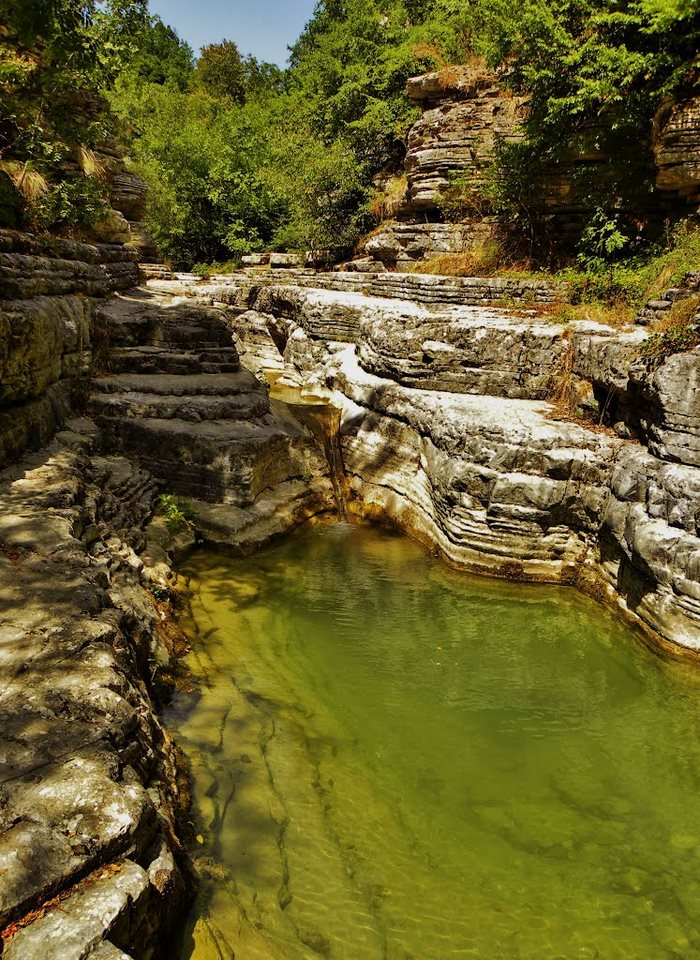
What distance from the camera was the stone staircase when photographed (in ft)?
26.5

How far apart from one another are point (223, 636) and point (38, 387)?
3.69 metres

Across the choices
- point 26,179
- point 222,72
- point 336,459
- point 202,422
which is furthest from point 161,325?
point 222,72

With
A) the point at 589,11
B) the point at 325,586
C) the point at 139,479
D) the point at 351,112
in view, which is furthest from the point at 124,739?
the point at 351,112

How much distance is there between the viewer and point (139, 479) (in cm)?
773

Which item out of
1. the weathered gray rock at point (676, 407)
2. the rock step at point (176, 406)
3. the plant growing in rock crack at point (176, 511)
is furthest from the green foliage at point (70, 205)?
the weathered gray rock at point (676, 407)

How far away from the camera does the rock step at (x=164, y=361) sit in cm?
962

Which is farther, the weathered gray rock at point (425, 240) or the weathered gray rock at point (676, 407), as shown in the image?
the weathered gray rock at point (425, 240)

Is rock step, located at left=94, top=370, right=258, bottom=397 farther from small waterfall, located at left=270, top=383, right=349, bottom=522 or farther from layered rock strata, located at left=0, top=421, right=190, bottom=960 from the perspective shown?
layered rock strata, located at left=0, top=421, right=190, bottom=960

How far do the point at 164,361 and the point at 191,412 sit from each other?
67.5 inches

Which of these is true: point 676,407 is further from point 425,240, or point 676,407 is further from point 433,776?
point 425,240

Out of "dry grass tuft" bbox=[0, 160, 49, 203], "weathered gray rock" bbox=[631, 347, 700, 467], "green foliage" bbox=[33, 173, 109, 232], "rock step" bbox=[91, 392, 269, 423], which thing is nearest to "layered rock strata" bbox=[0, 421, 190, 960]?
"rock step" bbox=[91, 392, 269, 423]

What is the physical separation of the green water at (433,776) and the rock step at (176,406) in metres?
2.69

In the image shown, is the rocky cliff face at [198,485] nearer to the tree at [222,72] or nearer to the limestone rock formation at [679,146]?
the limestone rock formation at [679,146]

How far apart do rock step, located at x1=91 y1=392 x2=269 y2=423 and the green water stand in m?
2.69
